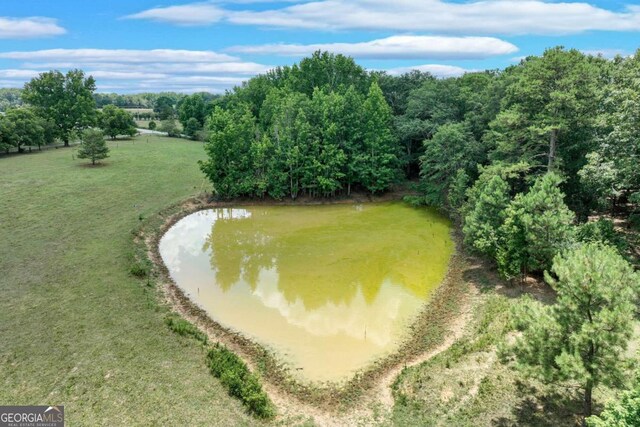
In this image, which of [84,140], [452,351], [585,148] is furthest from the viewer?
[84,140]

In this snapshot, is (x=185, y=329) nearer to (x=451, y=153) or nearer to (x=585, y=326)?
(x=585, y=326)

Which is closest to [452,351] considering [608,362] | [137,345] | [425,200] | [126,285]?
[608,362]

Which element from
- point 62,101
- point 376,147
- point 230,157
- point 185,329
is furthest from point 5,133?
point 185,329

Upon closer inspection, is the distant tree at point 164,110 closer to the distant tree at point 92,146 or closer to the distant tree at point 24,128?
the distant tree at point 24,128

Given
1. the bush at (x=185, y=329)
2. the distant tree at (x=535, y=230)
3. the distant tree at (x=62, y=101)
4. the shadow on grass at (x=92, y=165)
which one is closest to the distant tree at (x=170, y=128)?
the distant tree at (x=62, y=101)

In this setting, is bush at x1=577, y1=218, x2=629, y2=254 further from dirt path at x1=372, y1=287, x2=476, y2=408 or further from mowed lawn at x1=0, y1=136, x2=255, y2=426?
mowed lawn at x1=0, y1=136, x2=255, y2=426

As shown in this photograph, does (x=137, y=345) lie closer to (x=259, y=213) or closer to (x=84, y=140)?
(x=259, y=213)
